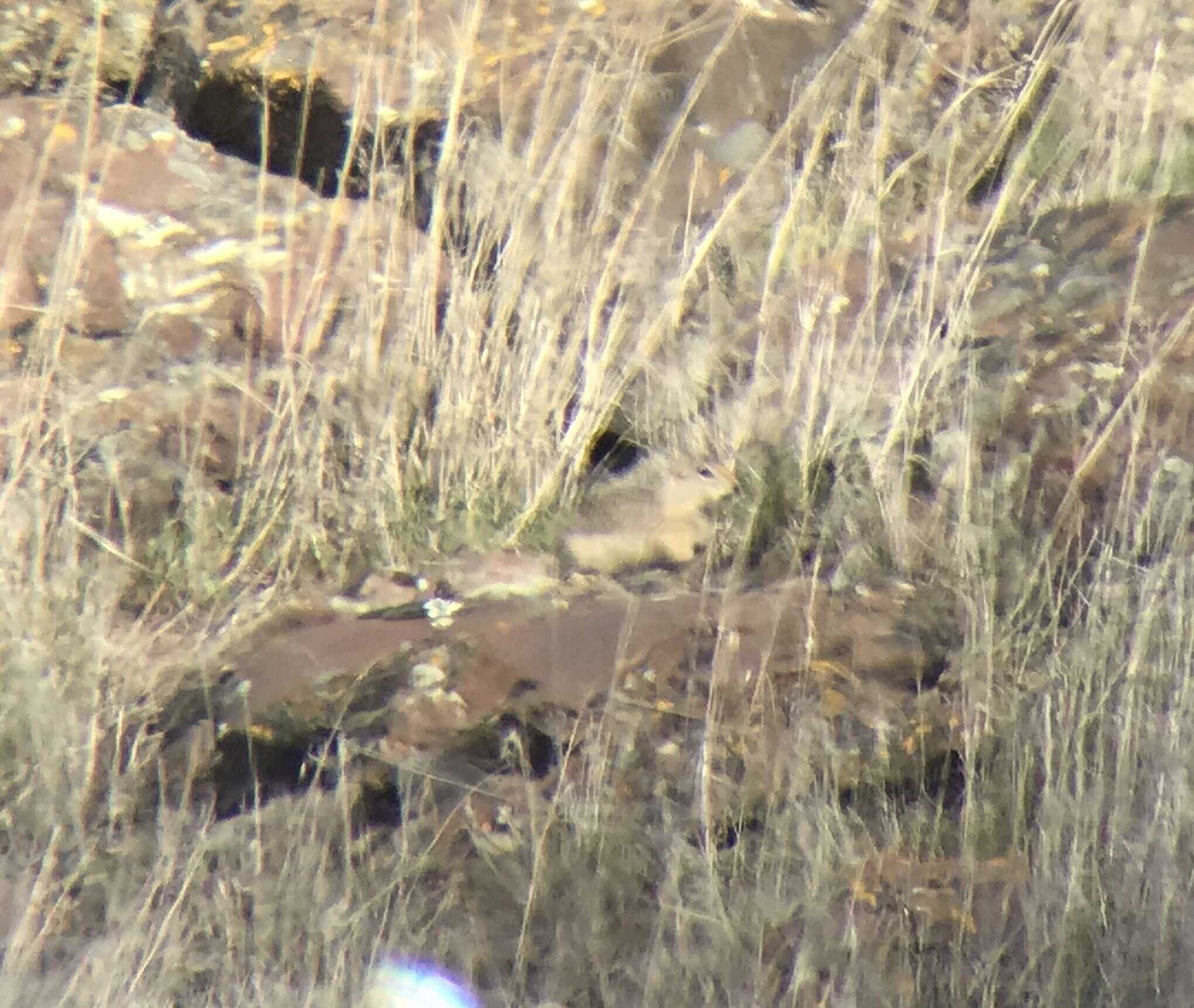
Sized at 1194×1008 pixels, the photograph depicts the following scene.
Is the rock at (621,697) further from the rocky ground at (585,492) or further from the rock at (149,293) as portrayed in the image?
the rock at (149,293)

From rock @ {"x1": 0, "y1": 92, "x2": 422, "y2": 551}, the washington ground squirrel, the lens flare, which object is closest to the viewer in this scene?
the lens flare

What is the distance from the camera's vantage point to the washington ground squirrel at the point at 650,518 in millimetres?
2908

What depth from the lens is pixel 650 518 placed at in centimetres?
296

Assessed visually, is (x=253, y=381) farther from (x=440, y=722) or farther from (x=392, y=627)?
(x=440, y=722)

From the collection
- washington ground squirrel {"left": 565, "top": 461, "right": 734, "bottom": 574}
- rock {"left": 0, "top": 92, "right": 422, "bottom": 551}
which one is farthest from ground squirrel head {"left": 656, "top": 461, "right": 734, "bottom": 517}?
rock {"left": 0, "top": 92, "right": 422, "bottom": 551}

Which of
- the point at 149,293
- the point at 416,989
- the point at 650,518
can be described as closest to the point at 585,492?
the point at 650,518

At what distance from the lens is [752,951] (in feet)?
6.81

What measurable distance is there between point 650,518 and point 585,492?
21 cm

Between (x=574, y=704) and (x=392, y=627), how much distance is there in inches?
14.8

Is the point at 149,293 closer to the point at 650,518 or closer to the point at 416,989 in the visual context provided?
the point at 650,518

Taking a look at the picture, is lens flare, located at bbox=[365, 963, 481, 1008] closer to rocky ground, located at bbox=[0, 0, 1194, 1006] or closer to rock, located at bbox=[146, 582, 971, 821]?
rocky ground, located at bbox=[0, 0, 1194, 1006]

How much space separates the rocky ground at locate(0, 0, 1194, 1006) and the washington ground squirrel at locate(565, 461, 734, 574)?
0.18 feet

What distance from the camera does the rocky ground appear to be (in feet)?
7.05

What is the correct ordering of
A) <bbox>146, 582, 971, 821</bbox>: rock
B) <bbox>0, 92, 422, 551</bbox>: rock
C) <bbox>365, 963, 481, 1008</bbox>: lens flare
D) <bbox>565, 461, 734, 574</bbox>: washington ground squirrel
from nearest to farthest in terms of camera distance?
<bbox>365, 963, 481, 1008</bbox>: lens flare < <bbox>146, 582, 971, 821</bbox>: rock < <bbox>565, 461, 734, 574</bbox>: washington ground squirrel < <bbox>0, 92, 422, 551</bbox>: rock
